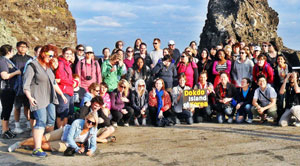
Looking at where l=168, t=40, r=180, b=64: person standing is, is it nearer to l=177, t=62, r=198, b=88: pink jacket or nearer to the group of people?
the group of people

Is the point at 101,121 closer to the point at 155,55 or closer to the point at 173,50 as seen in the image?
the point at 155,55

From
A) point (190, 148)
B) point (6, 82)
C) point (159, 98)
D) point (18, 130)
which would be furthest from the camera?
point (159, 98)

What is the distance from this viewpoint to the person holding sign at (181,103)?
8078mm

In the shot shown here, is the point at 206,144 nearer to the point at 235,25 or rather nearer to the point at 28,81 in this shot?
the point at 28,81

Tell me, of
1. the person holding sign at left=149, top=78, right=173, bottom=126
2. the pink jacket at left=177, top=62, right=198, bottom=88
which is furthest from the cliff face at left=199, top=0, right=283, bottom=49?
the person holding sign at left=149, top=78, right=173, bottom=126

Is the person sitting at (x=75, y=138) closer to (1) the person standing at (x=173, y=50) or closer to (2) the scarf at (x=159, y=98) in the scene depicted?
(2) the scarf at (x=159, y=98)

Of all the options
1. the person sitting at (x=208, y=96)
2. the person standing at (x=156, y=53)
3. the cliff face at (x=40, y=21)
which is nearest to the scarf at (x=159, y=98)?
the person sitting at (x=208, y=96)

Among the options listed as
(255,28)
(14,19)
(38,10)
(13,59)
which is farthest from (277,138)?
(38,10)

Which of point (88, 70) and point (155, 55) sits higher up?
point (155, 55)

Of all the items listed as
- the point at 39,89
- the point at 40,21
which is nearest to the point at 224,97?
the point at 39,89

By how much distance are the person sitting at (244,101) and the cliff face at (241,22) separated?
5043cm

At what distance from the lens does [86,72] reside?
7863mm

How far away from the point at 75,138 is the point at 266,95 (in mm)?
5111

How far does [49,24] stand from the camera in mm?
93750
